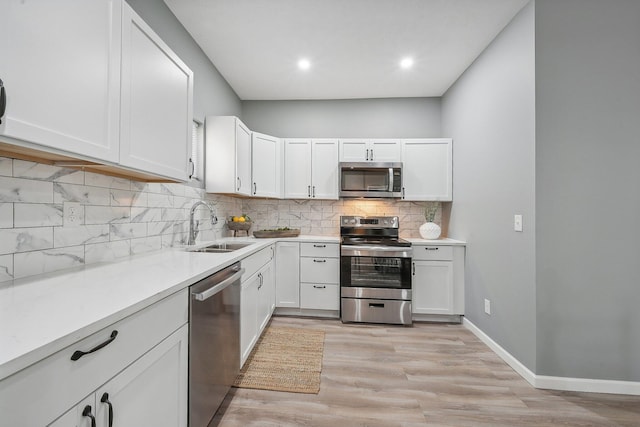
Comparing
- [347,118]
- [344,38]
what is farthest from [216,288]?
[347,118]

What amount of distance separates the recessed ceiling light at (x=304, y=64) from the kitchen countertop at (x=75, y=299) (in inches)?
91.7

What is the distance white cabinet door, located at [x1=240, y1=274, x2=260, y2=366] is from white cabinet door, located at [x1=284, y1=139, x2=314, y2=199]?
5.00ft

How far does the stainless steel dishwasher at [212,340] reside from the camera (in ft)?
4.34

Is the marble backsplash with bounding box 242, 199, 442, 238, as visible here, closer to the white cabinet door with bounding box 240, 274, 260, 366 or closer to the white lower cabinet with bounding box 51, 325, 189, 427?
the white cabinet door with bounding box 240, 274, 260, 366

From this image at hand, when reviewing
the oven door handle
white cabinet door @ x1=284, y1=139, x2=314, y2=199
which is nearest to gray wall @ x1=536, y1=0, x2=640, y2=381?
the oven door handle

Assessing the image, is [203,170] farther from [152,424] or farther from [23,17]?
[152,424]

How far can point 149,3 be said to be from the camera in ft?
6.48

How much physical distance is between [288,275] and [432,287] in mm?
1668

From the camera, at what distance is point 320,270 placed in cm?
334

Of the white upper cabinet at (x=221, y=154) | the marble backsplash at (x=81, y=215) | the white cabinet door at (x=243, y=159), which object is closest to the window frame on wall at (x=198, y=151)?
the white upper cabinet at (x=221, y=154)

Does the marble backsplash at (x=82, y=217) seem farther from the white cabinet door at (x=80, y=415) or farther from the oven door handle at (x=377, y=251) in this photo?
the oven door handle at (x=377, y=251)

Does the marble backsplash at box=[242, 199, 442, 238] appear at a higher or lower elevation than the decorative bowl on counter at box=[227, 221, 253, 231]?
higher

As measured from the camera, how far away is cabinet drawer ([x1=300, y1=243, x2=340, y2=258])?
334 cm

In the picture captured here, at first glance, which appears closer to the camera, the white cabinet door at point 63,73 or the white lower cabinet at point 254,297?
the white cabinet door at point 63,73
